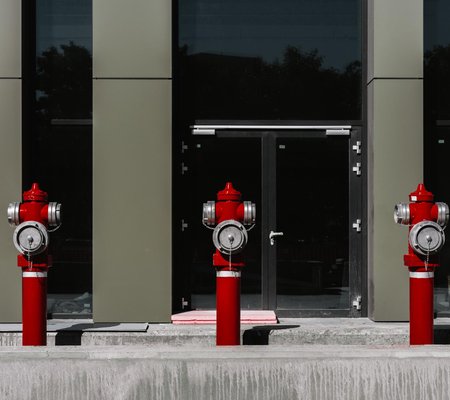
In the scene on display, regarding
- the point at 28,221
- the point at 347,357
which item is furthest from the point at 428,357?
the point at 28,221

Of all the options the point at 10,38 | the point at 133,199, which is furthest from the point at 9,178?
the point at 10,38

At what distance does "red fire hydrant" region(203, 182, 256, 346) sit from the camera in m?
7.30

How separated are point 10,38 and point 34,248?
305 cm

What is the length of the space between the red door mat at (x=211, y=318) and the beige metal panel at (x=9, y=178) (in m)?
1.89

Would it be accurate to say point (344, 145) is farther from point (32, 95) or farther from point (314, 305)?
point (32, 95)

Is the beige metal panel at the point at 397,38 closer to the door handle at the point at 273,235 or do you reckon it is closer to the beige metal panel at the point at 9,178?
the door handle at the point at 273,235

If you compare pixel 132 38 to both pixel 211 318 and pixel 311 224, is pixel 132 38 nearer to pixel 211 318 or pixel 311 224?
pixel 311 224

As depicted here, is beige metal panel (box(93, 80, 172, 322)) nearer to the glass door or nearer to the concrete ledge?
the glass door

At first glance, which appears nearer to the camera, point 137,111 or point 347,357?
point 347,357

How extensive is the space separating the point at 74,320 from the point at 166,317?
116 centimetres

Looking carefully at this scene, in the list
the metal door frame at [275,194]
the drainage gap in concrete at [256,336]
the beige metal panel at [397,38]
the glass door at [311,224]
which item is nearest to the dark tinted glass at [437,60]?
the beige metal panel at [397,38]

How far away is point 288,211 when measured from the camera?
9711 mm

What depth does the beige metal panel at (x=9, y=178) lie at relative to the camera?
9203 millimetres

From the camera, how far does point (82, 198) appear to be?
379 inches
